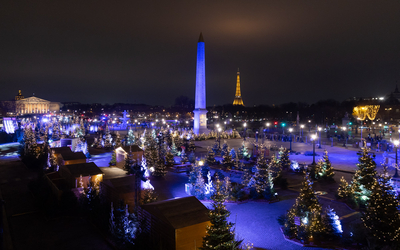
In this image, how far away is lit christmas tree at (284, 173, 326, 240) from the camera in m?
8.47

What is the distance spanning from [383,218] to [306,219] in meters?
2.15

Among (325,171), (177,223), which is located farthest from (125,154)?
(325,171)

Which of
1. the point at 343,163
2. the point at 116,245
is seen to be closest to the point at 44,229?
the point at 116,245

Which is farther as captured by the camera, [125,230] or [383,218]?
[125,230]

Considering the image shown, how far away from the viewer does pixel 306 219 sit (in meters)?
8.61

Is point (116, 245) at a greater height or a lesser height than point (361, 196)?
lesser

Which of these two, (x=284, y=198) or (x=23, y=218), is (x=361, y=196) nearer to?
(x=284, y=198)

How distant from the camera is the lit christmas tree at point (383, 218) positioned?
734 centimetres

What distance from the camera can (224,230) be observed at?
5941mm

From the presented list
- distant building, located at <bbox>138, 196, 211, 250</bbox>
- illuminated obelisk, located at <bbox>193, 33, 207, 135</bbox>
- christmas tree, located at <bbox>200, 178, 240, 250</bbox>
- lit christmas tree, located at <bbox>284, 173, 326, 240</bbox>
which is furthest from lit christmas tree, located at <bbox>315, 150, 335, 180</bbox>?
illuminated obelisk, located at <bbox>193, 33, 207, 135</bbox>

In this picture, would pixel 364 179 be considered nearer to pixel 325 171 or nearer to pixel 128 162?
pixel 325 171

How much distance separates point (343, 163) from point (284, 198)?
35.1 ft

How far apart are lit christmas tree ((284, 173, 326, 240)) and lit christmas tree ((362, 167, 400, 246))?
4.49 ft

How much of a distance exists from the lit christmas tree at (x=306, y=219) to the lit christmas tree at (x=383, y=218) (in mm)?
1369
